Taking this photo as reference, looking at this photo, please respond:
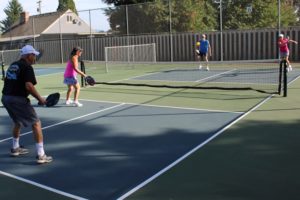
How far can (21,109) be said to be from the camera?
6547 millimetres

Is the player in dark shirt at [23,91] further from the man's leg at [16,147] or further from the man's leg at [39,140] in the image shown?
the man's leg at [16,147]

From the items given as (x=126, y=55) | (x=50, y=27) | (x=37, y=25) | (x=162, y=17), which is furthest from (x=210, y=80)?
(x=37, y=25)

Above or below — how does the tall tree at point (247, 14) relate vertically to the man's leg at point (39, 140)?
above

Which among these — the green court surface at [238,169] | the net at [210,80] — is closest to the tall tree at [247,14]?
the net at [210,80]

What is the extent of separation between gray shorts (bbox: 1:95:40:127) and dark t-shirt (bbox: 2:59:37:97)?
76 millimetres

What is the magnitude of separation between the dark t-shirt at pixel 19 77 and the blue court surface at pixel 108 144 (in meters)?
1.12

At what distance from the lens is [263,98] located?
39.2 ft

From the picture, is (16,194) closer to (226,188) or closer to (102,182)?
(102,182)

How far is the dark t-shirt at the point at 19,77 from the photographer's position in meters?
6.39

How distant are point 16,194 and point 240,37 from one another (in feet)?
68.6

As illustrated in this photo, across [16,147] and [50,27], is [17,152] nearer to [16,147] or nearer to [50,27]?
[16,147]

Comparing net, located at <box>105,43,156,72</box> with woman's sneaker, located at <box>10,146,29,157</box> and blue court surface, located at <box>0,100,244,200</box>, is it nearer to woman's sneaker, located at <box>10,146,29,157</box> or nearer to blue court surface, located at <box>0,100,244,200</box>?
blue court surface, located at <box>0,100,244,200</box>

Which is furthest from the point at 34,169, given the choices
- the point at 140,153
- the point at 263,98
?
the point at 263,98

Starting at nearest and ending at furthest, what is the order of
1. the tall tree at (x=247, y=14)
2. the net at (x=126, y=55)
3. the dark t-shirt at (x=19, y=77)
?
the dark t-shirt at (x=19, y=77) → the net at (x=126, y=55) → the tall tree at (x=247, y=14)
